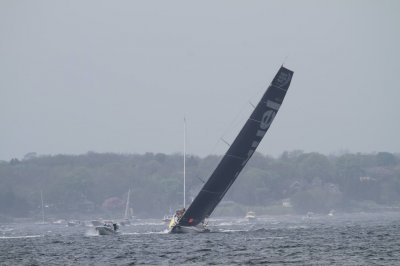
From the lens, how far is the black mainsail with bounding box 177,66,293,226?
7494 cm

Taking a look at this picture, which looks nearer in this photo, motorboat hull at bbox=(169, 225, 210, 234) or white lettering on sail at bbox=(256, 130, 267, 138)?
white lettering on sail at bbox=(256, 130, 267, 138)

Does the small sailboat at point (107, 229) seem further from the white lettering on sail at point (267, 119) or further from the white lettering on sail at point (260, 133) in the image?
the white lettering on sail at point (267, 119)

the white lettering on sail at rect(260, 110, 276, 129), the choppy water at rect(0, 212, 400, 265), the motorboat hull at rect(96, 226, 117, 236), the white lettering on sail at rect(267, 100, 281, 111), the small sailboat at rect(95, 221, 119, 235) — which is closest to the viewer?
the choppy water at rect(0, 212, 400, 265)

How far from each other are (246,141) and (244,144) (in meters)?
0.26

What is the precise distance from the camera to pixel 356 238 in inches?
2822

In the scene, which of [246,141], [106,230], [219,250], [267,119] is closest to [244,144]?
[246,141]

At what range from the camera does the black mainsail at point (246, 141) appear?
7494cm

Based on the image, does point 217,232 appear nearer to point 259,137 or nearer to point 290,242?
point 259,137

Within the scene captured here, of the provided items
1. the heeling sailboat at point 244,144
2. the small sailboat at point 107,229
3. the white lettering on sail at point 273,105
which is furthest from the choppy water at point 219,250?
the white lettering on sail at point 273,105

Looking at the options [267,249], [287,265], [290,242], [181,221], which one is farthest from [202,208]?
[287,265]

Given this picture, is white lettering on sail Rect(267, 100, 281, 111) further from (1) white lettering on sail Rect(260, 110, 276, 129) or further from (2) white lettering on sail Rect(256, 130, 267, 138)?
(2) white lettering on sail Rect(256, 130, 267, 138)

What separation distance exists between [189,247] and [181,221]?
14118mm

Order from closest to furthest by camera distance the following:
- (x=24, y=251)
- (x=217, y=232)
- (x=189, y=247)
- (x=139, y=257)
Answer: (x=139, y=257) < (x=189, y=247) < (x=24, y=251) < (x=217, y=232)

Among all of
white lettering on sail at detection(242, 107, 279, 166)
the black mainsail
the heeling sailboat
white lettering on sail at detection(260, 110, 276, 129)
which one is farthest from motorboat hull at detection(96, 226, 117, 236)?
white lettering on sail at detection(260, 110, 276, 129)
